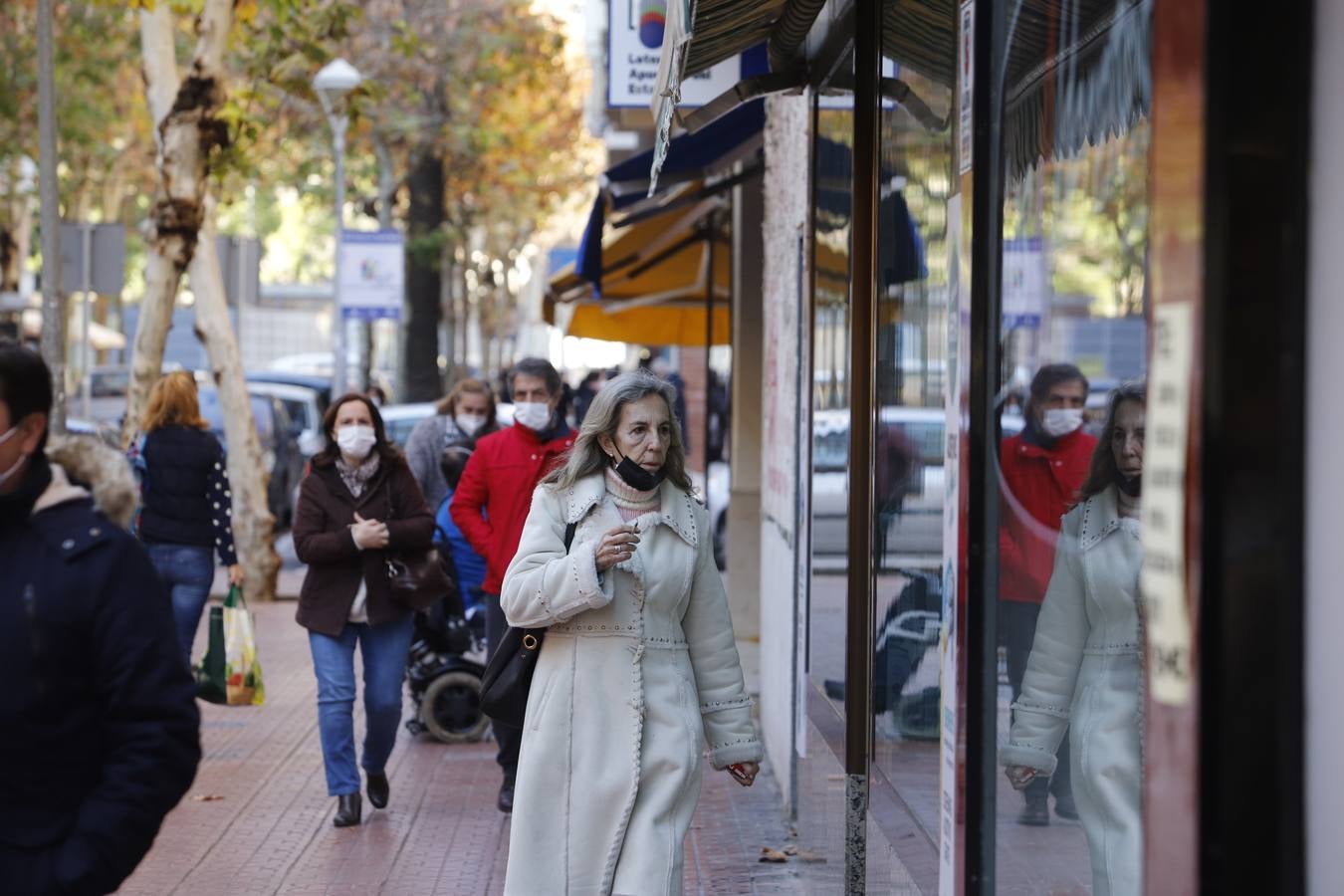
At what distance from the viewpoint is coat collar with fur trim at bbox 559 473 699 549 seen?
5.07 meters

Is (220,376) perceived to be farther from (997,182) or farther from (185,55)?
(185,55)

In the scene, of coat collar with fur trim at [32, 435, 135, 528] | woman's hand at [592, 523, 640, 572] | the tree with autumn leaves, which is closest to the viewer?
coat collar with fur trim at [32, 435, 135, 528]

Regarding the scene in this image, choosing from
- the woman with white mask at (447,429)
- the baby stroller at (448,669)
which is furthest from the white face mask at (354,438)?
the woman with white mask at (447,429)

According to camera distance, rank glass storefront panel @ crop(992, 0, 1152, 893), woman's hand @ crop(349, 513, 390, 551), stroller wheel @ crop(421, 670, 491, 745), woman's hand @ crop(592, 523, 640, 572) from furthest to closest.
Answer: stroller wheel @ crop(421, 670, 491, 745)
woman's hand @ crop(349, 513, 390, 551)
woman's hand @ crop(592, 523, 640, 572)
glass storefront panel @ crop(992, 0, 1152, 893)

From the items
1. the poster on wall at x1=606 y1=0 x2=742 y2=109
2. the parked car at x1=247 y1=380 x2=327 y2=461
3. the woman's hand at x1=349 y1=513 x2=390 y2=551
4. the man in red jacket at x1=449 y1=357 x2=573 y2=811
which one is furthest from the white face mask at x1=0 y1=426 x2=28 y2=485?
the parked car at x1=247 y1=380 x2=327 y2=461

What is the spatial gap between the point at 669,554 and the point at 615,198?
23.0 ft

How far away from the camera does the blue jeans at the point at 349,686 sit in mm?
8062

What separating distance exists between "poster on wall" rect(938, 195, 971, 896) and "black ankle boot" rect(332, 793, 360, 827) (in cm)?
Result: 469

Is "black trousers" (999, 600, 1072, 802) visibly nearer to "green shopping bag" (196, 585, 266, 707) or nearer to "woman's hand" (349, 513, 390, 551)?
"woman's hand" (349, 513, 390, 551)

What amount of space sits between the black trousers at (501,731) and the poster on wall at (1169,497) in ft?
19.2

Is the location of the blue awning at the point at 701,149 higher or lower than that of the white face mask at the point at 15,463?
higher

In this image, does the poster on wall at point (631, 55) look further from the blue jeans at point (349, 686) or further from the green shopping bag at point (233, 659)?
the blue jeans at point (349, 686)

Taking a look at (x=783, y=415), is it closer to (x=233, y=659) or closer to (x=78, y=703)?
(x=233, y=659)

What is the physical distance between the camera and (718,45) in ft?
20.5
